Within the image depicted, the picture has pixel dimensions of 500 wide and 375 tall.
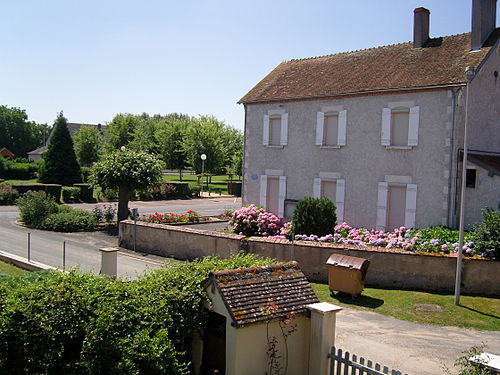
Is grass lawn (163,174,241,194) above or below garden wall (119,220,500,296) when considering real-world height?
above

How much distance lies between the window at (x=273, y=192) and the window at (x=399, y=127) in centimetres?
517

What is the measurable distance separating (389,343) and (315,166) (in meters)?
11.4

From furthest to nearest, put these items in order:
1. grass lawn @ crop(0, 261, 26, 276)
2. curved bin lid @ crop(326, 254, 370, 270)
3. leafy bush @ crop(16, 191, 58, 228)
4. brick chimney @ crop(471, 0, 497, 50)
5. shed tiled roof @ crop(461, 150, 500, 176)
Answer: leafy bush @ crop(16, 191, 58, 228) → brick chimney @ crop(471, 0, 497, 50) → shed tiled roof @ crop(461, 150, 500, 176) → grass lawn @ crop(0, 261, 26, 276) → curved bin lid @ crop(326, 254, 370, 270)

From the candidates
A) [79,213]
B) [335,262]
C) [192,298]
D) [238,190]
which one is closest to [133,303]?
[192,298]

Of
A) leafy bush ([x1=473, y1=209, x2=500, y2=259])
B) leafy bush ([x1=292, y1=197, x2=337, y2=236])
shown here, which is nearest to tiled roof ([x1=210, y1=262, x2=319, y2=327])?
leafy bush ([x1=473, y1=209, x2=500, y2=259])

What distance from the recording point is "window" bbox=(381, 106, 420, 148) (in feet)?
56.6

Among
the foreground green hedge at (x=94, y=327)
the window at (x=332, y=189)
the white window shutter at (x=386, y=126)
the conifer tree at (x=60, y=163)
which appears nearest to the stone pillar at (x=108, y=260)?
the foreground green hedge at (x=94, y=327)

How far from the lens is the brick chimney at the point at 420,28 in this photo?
63.0 feet

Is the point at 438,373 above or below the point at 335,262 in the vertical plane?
below

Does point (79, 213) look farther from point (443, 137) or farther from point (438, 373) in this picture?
point (438, 373)

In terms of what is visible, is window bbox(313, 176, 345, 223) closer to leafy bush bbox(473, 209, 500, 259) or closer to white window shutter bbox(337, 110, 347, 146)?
white window shutter bbox(337, 110, 347, 146)

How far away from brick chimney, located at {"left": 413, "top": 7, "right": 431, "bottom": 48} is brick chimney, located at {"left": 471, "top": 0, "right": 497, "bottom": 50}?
2.06 m

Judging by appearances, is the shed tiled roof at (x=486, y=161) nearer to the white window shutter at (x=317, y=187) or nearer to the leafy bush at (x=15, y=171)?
the white window shutter at (x=317, y=187)

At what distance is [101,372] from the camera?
5.82m
